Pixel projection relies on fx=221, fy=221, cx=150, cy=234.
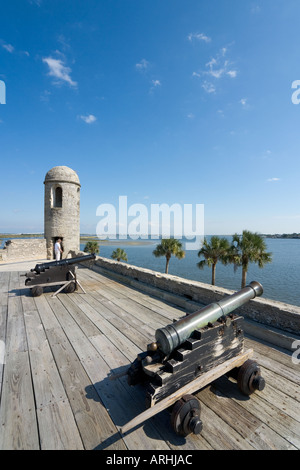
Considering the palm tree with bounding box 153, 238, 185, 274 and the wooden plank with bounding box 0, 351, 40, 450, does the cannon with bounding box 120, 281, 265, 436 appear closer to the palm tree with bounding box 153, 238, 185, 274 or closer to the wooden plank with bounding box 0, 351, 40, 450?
the wooden plank with bounding box 0, 351, 40, 450

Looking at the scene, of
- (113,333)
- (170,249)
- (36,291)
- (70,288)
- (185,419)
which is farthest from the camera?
(170,249)

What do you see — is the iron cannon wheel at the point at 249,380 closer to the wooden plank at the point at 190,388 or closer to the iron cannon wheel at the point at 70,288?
the wooden plank at the point at 190,388

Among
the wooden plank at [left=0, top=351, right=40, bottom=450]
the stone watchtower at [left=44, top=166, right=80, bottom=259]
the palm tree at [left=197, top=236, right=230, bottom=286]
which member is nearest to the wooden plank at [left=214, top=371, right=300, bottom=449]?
the wooden plank at [left=0, top=351, right=40, bottom=450]

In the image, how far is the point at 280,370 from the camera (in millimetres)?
2566

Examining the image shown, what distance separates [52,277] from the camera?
18.7 ft

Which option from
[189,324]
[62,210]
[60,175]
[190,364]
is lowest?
[190,364]

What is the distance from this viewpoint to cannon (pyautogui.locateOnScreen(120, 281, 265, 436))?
1732 mm

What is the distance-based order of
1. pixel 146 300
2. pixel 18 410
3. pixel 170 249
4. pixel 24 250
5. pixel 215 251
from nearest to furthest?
pixel 18 410 → pixel 146 300 → pixel 24 250 → pixel 215 251 → pixel 170 249

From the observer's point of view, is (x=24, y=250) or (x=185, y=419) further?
(x=24, y=250)

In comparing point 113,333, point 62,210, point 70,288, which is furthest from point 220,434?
point 62,210

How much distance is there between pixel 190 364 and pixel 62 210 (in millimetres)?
16000

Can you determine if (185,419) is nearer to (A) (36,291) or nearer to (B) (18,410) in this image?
(B) (18,410)

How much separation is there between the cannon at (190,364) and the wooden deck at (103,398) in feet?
0.63
